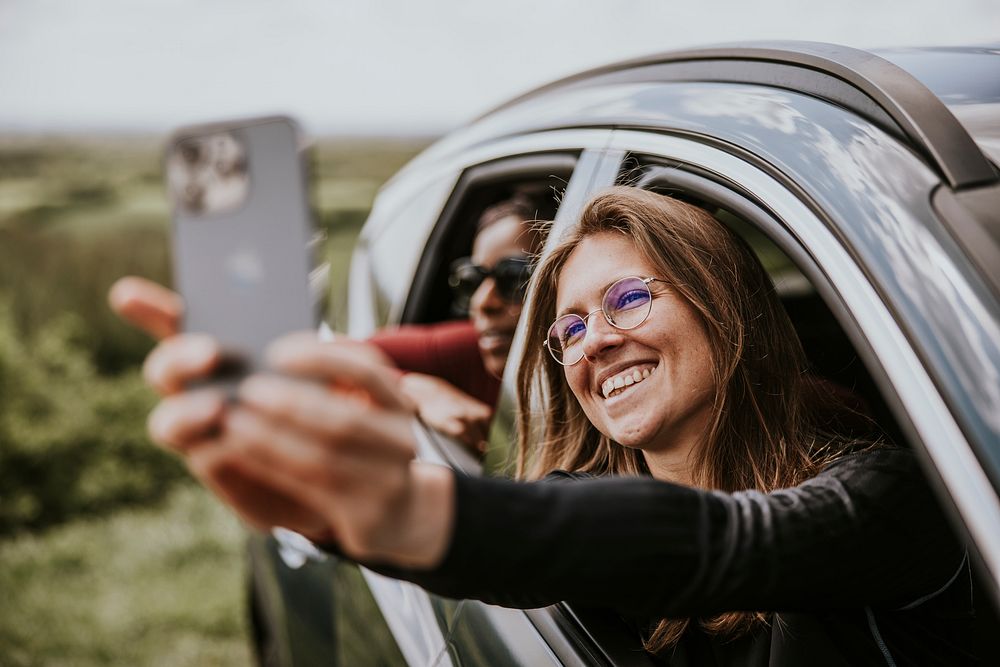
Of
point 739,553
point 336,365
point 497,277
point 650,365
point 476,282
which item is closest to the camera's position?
point 336,365

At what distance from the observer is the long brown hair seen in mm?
1369

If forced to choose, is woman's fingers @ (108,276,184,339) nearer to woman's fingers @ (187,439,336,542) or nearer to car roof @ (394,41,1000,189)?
woman's fingers @ (187,439,336,542)

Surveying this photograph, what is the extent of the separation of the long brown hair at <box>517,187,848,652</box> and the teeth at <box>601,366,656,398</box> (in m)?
0.11

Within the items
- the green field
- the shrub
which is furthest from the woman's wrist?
the shrub

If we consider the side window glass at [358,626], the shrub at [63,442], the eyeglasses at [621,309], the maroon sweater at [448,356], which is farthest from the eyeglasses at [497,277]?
the shrub at [63,442]

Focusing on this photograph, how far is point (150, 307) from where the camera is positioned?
2.79 ft

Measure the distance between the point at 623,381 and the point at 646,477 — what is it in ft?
1.43

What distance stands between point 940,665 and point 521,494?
790 millimetres

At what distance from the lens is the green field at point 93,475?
4074mm

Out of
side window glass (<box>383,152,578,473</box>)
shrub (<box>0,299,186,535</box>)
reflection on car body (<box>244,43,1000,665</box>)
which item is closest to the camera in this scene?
reflection on car body (<box>244,43,1000,665</box>)

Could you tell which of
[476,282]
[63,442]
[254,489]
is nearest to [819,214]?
[254,489]

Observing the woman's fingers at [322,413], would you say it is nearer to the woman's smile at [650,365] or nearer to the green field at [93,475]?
the woman's smile at [650,365]

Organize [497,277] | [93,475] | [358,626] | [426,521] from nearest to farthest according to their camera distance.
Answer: [426,521] < [358,626] < [497,277] < [93,475]

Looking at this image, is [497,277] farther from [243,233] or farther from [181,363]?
[181,363]
